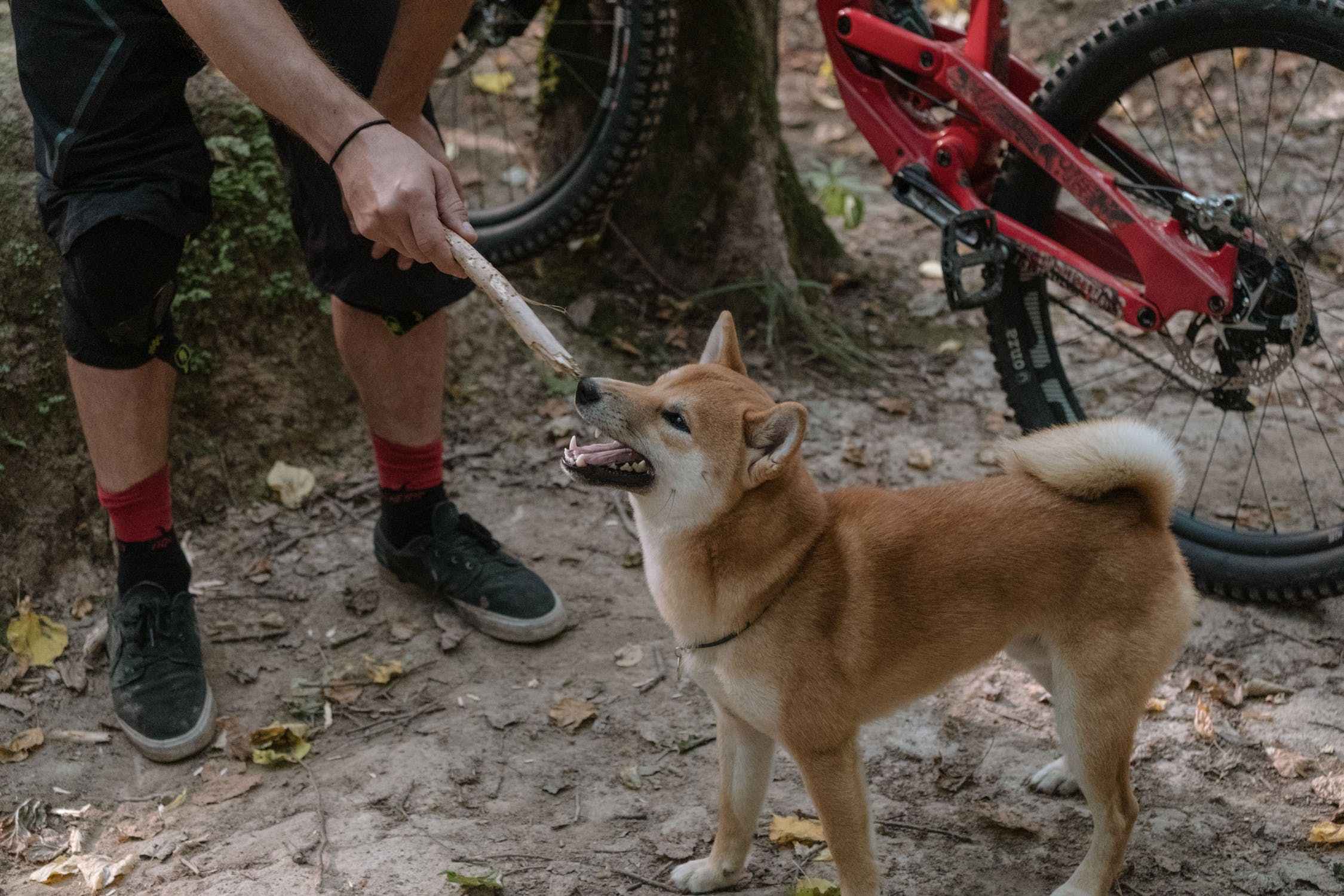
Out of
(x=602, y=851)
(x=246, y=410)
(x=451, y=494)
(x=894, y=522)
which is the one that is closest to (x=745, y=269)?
(x=451, y=494)

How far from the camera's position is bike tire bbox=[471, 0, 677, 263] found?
3.86m

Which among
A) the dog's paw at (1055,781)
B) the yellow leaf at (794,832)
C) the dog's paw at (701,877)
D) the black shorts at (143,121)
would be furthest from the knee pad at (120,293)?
the dog's paw at (1055,781)

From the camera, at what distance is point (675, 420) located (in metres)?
2.58

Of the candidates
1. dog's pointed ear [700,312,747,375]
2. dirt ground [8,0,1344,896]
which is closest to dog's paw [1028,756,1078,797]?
dirt ground [8,0,1344,896]

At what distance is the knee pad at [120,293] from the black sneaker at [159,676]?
2.22ft

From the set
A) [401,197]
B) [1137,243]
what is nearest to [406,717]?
[401,197]

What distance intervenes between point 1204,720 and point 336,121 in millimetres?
2601

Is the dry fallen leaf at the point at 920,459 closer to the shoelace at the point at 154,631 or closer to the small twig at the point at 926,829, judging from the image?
the small twig at the point at 926,829

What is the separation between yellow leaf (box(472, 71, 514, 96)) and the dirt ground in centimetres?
216

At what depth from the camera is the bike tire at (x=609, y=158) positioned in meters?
3.86

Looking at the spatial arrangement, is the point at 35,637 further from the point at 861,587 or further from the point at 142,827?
the point at 861,587

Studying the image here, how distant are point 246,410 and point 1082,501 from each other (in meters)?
2.76

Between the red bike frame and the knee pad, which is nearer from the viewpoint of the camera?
the knee pad

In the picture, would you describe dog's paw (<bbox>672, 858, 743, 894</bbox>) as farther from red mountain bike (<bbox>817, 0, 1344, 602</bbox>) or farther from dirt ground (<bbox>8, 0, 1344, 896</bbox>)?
red mountain bike (<bbox>817, 0, 1344, 602</bbox>)
